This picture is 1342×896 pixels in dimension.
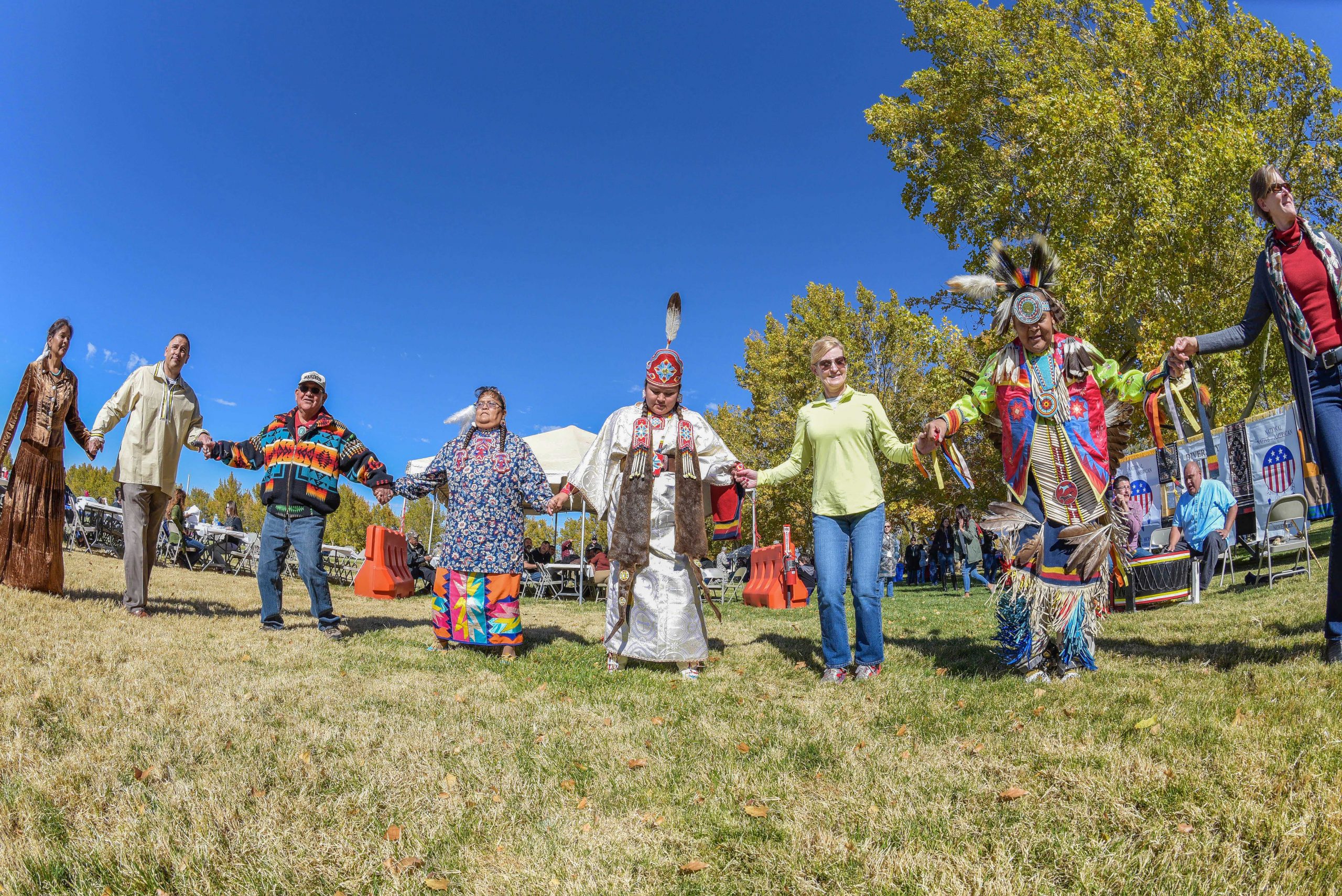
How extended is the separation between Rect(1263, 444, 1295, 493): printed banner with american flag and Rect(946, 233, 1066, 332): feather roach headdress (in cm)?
1126

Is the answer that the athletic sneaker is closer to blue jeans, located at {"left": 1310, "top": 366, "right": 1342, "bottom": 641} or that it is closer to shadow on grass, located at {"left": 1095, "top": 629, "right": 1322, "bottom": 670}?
shadow on grass, located at {"left": 1095, "top": 629, "right": 1322, "bottom": 670}

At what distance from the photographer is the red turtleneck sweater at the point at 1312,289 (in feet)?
12.1

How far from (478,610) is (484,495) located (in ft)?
3.00

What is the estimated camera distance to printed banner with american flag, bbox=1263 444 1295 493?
12711 millimetres

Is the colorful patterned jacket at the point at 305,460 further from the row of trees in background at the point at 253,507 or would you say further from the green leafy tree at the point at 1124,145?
the row of trees in background at the point at 253,507

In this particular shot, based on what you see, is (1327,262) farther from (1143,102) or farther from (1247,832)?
(1143,102)

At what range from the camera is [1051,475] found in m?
4.36

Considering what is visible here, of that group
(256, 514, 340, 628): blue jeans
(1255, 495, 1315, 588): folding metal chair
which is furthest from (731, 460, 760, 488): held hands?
(1255, 495, 1315, 588): folding metal chair

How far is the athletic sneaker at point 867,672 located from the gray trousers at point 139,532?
572 cm

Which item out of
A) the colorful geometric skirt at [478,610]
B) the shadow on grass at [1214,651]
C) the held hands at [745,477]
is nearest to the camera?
the shadow on grass at [1214,651]

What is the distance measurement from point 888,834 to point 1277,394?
66.3 feet

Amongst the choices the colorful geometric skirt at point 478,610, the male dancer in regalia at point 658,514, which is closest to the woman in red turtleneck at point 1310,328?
the male dancer in regalia at point 658,514

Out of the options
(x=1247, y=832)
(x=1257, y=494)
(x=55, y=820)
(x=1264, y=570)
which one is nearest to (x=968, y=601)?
(x=1264, y=570)

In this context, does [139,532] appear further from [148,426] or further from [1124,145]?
[1124,145]
